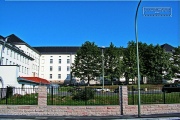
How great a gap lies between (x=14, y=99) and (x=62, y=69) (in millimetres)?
85961

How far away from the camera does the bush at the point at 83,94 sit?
20434mm

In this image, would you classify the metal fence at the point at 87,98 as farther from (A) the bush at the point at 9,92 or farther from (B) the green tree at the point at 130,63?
(B) the green tree at the point at 130,63

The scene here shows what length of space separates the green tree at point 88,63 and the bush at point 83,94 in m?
59.1

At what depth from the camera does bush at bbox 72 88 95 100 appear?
2043 centimetres

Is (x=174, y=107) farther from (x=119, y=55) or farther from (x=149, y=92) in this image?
(x=119, y=55)

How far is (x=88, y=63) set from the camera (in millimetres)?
82625

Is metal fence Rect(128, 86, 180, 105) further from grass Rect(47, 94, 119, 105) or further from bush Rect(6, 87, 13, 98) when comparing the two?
bush Rect(6, 87, 13, 98)

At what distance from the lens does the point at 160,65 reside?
75062 millimetres

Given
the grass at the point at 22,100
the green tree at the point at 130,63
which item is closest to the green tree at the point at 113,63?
the green tree at the point at 130,63

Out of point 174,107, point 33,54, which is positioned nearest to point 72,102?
point 174,107

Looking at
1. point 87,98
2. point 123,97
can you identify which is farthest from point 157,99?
point 87,98

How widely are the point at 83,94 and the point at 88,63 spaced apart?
6053 cm

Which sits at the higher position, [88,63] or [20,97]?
[88,63]

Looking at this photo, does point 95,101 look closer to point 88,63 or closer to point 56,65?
point 88,63
